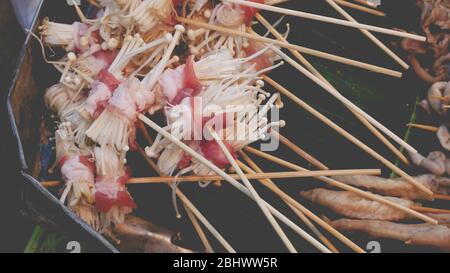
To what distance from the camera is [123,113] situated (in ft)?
8.46

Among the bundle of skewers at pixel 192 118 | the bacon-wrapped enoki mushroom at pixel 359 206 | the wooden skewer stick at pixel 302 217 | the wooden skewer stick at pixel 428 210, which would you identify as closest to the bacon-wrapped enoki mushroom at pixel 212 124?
the bundle of skewers at pixel 192 118

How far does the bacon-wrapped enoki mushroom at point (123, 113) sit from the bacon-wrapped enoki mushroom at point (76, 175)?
13 centimetres

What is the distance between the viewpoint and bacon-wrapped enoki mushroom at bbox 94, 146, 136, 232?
2629 millimetres

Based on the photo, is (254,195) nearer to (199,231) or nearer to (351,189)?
(199,231)

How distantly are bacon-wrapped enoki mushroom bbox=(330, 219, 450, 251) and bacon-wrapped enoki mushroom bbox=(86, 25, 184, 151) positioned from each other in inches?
44.6

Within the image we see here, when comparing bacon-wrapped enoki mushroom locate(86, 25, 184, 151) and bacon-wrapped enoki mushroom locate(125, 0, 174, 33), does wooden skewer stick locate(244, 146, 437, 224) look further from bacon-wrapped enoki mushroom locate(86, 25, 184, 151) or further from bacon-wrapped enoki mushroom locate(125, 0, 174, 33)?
bacon-wrapped enoki mushroom locate(125, 0, 174, 33)

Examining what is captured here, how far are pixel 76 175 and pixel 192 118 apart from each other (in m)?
0.60

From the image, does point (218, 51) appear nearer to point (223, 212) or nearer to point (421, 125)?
point (223, 212)

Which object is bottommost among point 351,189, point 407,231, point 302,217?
point 407,231

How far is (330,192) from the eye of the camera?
282 cm

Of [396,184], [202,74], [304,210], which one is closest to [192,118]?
[202,74]

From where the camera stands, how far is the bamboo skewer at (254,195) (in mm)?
2408

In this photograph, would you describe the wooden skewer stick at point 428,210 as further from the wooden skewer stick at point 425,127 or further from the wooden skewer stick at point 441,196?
the wooden skewer stick at point 425,127

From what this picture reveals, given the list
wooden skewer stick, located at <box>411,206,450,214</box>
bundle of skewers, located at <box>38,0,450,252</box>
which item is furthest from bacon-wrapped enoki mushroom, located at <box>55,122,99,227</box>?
wooden skewer stick, located at <box>411,206,450,214</box>
